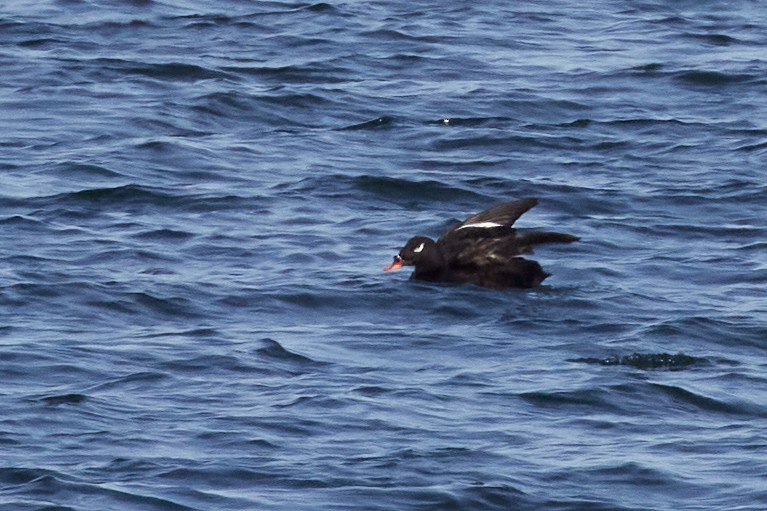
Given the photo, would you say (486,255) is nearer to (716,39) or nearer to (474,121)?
(474,121)

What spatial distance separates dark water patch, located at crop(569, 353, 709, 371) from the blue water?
0.08 ft

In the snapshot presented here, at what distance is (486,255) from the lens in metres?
13.7

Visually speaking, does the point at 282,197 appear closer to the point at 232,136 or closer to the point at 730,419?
the point at 232,136

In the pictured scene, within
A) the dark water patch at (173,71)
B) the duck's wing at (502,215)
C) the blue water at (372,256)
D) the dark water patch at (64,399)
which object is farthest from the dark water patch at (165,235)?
the dark water patch at (173,71)

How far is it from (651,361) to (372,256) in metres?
3.02

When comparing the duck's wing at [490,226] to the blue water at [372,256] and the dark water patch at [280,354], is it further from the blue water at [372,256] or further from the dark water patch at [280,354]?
the dark water patch at [280,354]

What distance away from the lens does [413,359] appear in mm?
11711

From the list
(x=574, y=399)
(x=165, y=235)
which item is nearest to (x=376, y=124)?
(x=165, y=235)

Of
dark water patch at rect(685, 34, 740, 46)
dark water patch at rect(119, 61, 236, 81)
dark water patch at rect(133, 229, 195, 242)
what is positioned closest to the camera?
dark water patch at rect(133, 229, 195, 242)

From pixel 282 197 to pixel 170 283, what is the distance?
265 cm

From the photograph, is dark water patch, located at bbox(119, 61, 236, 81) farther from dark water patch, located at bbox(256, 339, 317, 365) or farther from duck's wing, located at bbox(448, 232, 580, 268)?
dark water patch, located at bbox(256, 339, 317, 365)

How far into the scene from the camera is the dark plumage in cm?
1353

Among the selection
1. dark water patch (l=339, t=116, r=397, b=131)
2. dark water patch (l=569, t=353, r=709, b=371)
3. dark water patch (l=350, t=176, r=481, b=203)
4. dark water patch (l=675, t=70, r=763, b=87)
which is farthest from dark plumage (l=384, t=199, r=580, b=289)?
dark water patch (l=675, t=70, r=763, b=87)

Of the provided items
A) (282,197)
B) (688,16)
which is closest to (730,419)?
(282,197)
